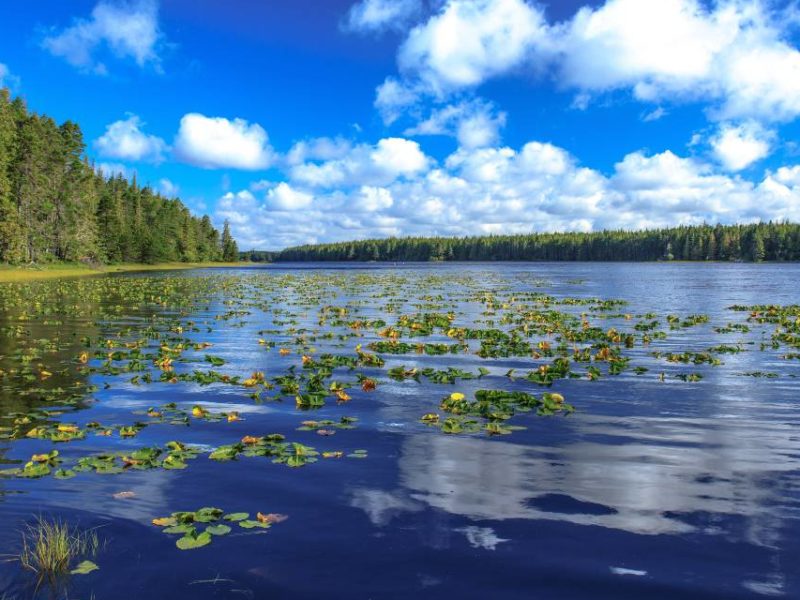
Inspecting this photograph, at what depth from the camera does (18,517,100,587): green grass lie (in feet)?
19.2

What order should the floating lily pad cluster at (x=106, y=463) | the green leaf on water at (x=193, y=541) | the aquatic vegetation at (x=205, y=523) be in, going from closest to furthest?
1. the green leaf on water at (x=193, y=541)
2. the aquatic vegetation at (x=205, y=523)
3. the floating lily pad cluster at (x=106, y=463)

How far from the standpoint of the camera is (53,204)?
80.6 m

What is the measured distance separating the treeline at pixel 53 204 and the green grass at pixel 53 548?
7046cm

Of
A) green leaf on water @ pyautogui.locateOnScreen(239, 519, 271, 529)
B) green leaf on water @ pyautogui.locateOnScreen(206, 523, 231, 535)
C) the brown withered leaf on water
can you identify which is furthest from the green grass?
the brown withered leaf on water

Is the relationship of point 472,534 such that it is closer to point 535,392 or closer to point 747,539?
point 747,539

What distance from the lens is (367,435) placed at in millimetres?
10711

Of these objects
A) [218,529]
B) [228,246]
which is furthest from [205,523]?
[228,246]

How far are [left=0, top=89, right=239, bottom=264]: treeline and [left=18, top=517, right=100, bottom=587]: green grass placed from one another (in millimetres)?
70455

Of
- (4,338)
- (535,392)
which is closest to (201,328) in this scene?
(4,338)

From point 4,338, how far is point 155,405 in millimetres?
12950

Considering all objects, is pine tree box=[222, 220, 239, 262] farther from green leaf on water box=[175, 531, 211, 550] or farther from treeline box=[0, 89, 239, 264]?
green leaf on water box=[175, 531, 211, 550]

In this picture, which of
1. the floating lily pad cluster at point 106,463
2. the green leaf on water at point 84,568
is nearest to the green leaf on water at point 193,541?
the green leaf on water at point 84,568

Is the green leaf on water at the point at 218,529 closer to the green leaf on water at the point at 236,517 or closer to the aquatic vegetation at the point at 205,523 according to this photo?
the aquatic vegetation at the point at 205,523

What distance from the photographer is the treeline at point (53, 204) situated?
69500 millimetres
